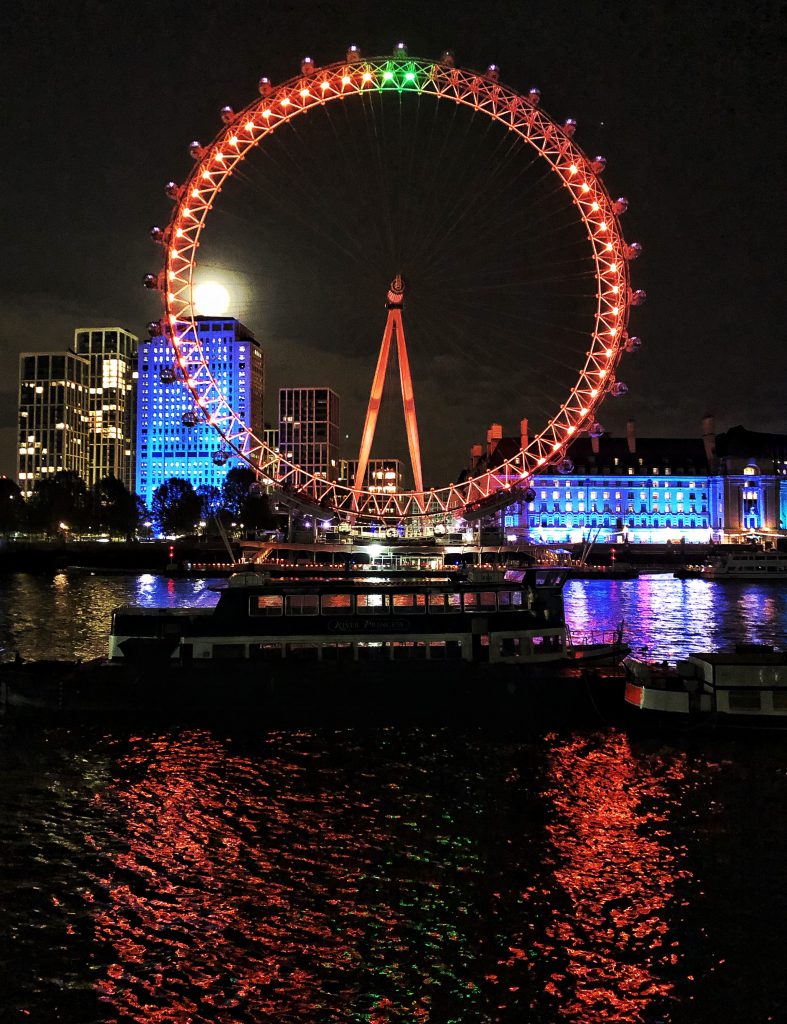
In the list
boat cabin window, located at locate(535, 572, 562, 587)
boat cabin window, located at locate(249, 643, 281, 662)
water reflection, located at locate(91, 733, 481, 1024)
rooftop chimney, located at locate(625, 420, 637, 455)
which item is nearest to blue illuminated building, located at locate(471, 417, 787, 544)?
rooftop chimney, located at locate(625, 420, 637, 455)

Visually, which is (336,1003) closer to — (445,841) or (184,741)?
(445,841)

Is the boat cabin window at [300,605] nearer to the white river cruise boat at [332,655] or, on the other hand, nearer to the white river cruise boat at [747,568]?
the white river cruise boat at [332,655]

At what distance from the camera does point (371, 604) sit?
94.9 ft

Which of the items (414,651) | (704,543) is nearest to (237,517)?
(704,543)

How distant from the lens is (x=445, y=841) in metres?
18.5

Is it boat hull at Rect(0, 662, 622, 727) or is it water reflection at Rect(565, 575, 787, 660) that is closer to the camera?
boat hull at Rect(0, 662, 622, 727)

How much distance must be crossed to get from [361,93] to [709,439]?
439 feet

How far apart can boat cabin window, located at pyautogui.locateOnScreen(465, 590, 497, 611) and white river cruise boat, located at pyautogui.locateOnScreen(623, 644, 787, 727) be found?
5.05 metres

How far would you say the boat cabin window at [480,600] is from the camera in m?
29.2

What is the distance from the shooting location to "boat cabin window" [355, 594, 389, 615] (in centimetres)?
2888

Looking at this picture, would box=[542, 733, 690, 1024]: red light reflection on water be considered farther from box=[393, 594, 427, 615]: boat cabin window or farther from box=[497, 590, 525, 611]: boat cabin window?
box=[393, 594, 427, 615]: boat cabin window

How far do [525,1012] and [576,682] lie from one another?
49.9 ft

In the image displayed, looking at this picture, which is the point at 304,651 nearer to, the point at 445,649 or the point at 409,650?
the point at 409,650

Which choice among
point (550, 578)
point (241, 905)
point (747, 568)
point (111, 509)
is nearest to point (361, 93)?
point (550, 578)
